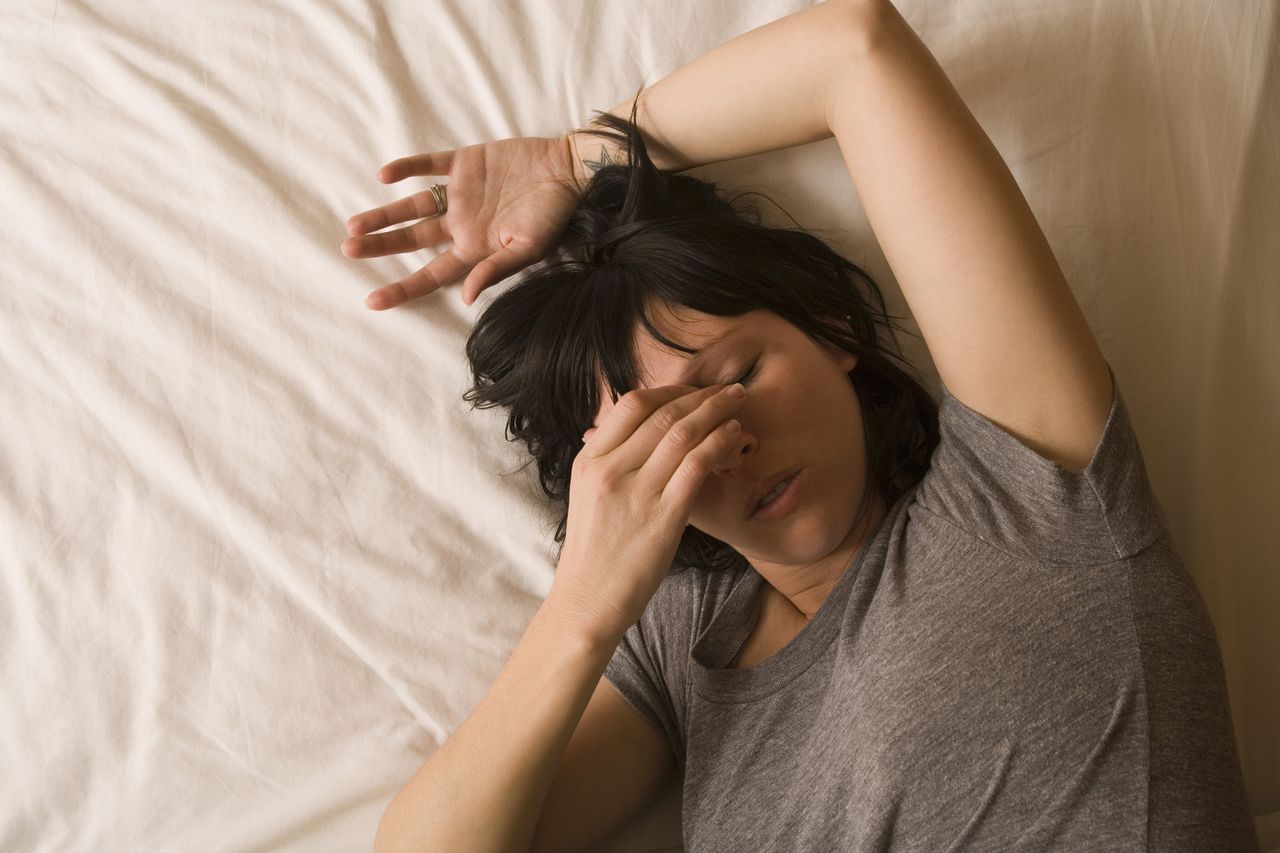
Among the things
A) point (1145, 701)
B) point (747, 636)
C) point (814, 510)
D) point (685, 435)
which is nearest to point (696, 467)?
point (685, 435)

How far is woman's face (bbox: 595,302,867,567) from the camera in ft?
3.10

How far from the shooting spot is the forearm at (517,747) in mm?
963

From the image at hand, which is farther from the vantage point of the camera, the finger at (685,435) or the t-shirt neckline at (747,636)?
the t-shirt neckline at (747,636)

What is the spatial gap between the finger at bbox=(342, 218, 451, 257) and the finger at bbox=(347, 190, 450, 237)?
0.01 meters

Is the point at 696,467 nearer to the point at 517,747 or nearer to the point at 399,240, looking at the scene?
the point at 517,747

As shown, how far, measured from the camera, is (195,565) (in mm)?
1177

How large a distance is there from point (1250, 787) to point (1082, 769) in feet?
1.66

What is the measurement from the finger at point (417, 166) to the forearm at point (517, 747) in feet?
1.84

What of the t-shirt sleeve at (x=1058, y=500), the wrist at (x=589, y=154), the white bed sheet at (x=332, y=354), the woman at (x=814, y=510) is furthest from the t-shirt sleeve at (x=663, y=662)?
the wrist at (x=589, y=154)

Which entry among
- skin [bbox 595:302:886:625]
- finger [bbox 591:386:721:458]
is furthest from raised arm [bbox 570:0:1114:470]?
finger [bbox 591:386:721:458]

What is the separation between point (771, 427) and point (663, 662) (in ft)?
1.14

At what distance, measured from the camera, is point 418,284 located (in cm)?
123

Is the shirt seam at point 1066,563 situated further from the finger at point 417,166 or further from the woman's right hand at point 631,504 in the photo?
the finger at point 417,166

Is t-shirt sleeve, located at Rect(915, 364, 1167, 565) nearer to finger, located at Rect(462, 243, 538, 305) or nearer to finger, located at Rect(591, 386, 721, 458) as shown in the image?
finger, located at Rect(591, 386, 721, 458)
